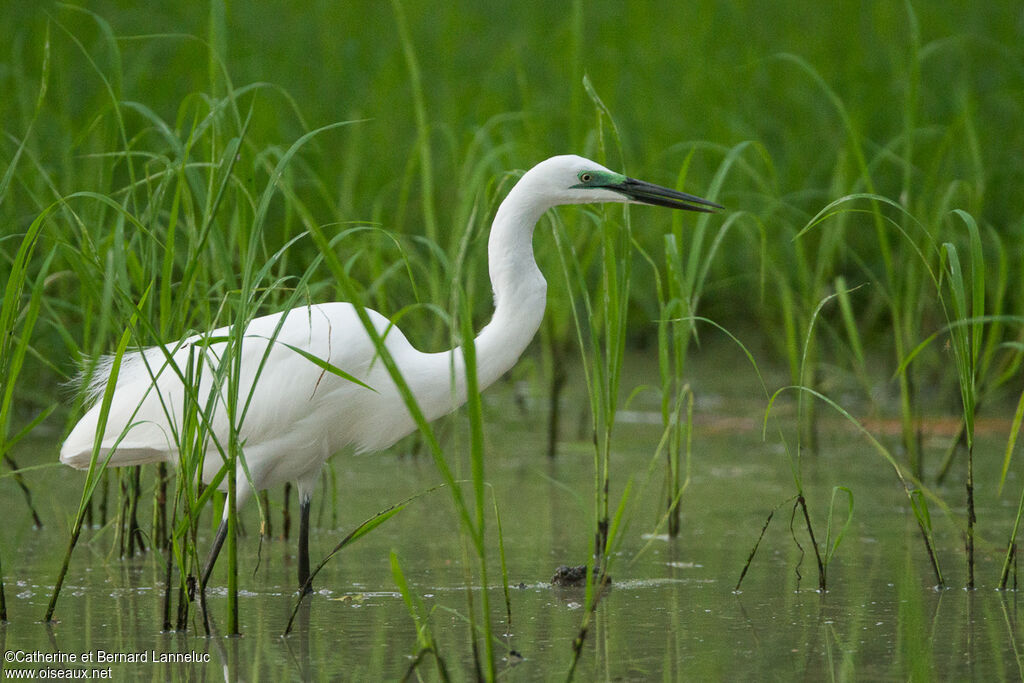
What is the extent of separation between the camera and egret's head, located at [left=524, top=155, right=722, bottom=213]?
320 centimetres

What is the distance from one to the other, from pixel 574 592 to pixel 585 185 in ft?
3.50

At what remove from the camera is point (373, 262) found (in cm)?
446

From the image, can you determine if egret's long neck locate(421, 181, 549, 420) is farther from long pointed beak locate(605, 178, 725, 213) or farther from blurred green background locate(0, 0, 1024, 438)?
blurred green background locate(0, 0, 1024, 438)

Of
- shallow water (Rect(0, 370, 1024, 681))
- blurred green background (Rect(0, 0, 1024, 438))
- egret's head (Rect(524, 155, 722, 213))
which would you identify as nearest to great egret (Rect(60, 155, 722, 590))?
egret's head (Rect(524, 155, 722, 213))

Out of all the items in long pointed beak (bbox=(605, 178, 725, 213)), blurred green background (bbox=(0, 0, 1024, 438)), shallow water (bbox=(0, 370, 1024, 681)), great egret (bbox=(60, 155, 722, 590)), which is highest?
blurred green background (bbox=(0, 0, 1024, 438))

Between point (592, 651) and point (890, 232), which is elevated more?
point (890, 232)

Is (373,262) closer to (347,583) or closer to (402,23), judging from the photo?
(402,23)

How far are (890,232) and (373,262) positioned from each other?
10.6 ft

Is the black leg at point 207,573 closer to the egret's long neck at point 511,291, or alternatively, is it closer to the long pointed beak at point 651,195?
the egret's long neck at point 511,291

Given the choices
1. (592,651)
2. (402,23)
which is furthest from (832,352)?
(592,651)

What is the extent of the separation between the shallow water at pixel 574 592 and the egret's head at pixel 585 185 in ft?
2.76

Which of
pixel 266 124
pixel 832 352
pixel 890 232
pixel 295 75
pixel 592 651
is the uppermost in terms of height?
pixel 295 75

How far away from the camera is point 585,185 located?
3.24m

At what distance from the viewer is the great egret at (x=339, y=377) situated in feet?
10.6
